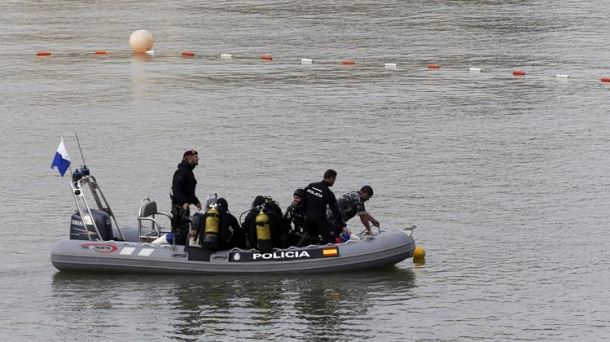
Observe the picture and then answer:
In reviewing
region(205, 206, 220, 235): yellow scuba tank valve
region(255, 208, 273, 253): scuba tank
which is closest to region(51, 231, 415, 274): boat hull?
region(255, 208, 273, 253): scuba tank

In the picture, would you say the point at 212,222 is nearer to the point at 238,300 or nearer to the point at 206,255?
the point at 206,255

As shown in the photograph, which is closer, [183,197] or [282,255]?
[282,255]

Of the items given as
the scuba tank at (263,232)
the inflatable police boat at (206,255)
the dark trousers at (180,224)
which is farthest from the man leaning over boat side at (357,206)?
the dark trousers at (180,224)

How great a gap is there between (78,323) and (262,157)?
1362 cm

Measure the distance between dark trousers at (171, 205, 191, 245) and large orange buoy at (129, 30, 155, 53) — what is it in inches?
1171

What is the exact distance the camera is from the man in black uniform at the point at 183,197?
81.7 feet

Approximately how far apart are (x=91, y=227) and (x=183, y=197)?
184 cm

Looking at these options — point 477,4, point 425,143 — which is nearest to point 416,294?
point 425,143

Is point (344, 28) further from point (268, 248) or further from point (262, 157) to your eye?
point (268, 248)

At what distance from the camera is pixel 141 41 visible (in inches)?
2124

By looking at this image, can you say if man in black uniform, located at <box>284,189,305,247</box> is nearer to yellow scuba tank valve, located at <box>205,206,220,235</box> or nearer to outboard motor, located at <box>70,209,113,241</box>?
yellow scuba tank valve, located at <box>205,206,220,235</box>

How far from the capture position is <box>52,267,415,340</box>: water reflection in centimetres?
2195

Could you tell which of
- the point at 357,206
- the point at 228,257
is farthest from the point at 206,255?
the point at 357,206

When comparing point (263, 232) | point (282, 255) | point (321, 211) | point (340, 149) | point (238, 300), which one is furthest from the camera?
point (340, 149)
